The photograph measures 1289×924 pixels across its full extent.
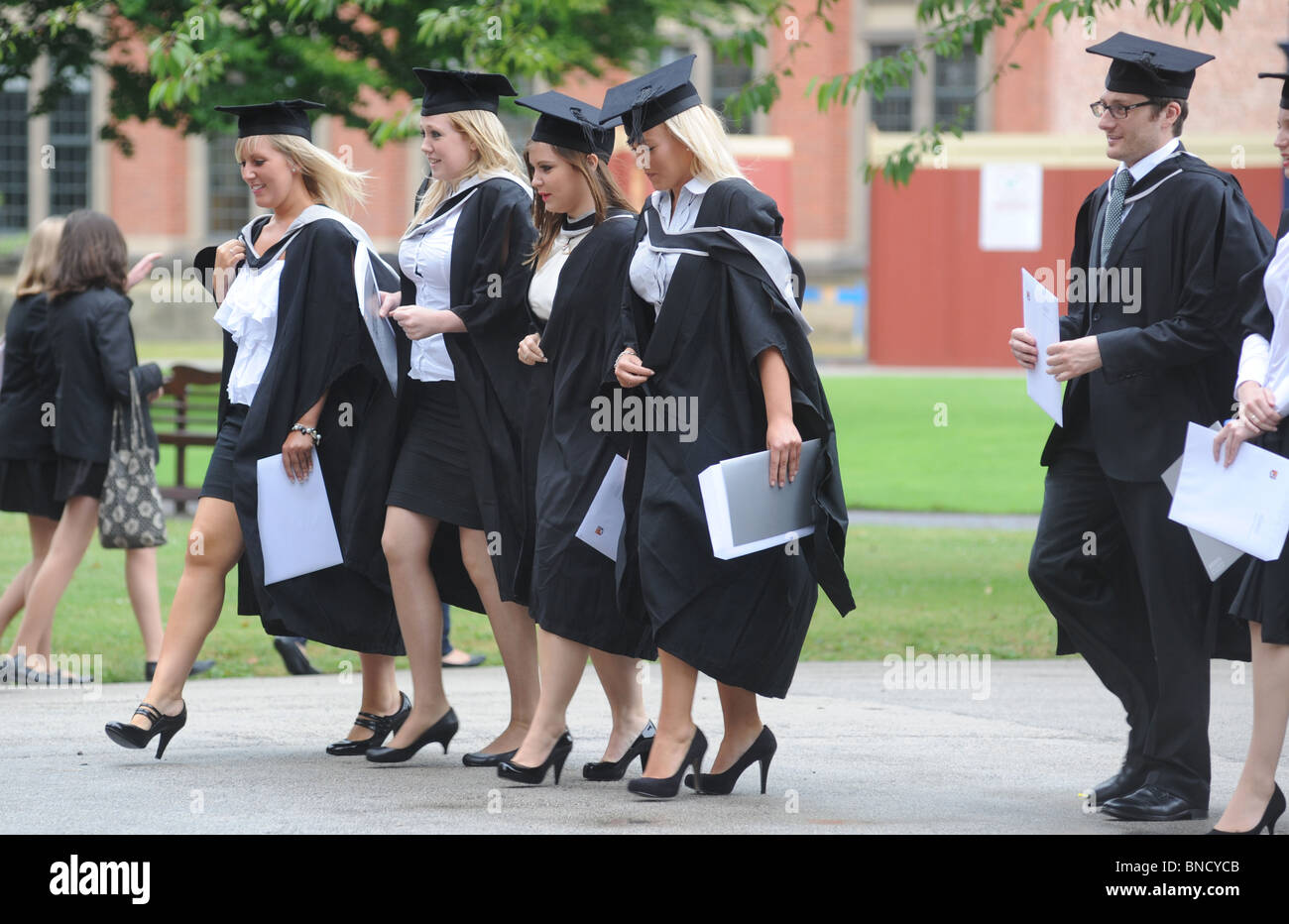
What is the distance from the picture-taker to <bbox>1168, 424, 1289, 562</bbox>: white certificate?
15.2 feet

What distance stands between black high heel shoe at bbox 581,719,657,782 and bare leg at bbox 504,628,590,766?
0.19m

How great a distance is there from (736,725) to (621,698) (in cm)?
43

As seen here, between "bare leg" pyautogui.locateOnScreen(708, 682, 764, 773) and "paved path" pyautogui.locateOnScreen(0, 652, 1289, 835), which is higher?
"bare leg" pyautogui.locateOnScreen(708, 682, 764, 773)

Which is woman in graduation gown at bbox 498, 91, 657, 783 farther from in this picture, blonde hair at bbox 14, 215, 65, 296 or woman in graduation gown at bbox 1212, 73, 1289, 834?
blonde hair at bbox 14, 215, 65, 296

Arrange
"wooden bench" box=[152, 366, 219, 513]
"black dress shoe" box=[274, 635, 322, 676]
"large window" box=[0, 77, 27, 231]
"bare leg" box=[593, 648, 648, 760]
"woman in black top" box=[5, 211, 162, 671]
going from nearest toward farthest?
"bare leg" box=[593, 648, 648, 760] → "woman in black top" box=[5, 211, 162, 671] → "black dress shoe" box=[274, 635, 322, 676] → "wooden bench" box=[152, 366, 219, 513] → "large window" box=[0, 77, 27, 231]

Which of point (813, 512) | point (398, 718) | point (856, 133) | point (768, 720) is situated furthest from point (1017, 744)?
point (856, 133)

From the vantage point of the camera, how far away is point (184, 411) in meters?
15.3

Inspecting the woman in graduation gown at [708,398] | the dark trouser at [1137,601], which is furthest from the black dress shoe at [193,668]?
the dark trouser at [1137,601]

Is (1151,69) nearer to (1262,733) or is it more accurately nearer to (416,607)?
(1262,733)

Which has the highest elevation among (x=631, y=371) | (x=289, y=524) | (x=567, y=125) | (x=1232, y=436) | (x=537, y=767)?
(x=567, y=125)

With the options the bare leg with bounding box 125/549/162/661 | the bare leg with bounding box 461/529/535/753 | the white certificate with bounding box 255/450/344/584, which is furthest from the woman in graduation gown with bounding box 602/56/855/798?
the bare leg with bounding box 125/549/162/661

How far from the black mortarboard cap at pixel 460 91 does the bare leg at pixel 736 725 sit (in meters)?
2.01

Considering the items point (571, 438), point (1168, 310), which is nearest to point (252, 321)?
point (571, 438)

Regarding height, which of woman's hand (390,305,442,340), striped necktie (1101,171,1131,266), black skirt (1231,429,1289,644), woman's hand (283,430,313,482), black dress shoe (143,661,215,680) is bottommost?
black dress shoe (143,661,215,680)
